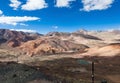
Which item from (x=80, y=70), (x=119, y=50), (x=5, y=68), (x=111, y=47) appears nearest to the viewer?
(x=5, y=68)

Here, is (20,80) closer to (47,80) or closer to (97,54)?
(47,80)

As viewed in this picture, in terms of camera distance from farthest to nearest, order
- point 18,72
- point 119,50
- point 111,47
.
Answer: point 111,47 → point 119,50 → point 18,72

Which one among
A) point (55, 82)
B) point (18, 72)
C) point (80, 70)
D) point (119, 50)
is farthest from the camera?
point (119, 50)

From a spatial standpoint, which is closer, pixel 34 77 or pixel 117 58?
pixel 34 77

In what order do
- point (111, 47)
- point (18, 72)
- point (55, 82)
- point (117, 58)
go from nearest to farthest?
point (55, 82)
point (18, 72)
point (117, 58)
point (111, 47)

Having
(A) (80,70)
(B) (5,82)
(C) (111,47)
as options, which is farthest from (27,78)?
(C) (111,47)

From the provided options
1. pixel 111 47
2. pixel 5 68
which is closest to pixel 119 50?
pixel 111 47

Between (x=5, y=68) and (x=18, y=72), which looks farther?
(x=5, y=68)

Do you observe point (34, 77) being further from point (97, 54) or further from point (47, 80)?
point (97, 54)

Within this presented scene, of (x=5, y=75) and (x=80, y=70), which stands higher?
(x=5, y=75)
